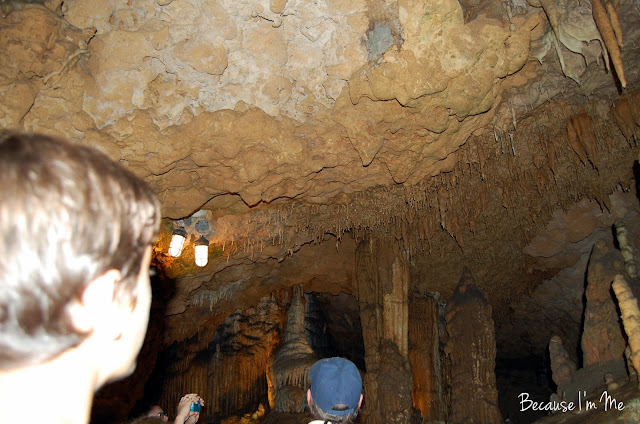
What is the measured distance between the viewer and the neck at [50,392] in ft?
1.95

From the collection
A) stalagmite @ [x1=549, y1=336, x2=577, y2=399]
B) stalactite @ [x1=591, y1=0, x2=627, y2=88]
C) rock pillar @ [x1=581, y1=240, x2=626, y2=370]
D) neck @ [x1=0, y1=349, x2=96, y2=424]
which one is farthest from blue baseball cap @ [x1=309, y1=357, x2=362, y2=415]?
stalagmite @ [x1=549, y1=336, x2=577, y2=399]

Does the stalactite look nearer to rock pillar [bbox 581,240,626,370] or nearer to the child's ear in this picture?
rock pillar [bbox 581,240,626,370]

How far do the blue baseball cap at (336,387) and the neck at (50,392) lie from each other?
1.10 m

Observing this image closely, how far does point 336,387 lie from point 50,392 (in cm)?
119

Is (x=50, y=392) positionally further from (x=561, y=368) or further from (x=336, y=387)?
(x=561, y=368)

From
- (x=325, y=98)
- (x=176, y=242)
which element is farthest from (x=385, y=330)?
(x=325, y=98)

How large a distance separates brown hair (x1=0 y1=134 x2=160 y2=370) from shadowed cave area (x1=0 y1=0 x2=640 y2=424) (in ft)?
10.9

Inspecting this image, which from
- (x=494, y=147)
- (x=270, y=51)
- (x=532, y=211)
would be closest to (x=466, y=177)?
(x=494, y=147)

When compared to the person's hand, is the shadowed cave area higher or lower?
higher

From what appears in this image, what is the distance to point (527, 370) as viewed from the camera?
15.3 metres

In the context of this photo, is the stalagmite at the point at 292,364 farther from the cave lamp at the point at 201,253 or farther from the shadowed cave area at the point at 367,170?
the cave lamp at the point at 201,253

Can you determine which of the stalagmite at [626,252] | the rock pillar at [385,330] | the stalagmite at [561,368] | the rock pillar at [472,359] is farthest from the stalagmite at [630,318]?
the rock pillar at [385,330]

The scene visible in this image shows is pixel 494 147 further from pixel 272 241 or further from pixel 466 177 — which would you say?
pixel 272 241

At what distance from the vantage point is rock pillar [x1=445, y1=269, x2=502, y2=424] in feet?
30.0
